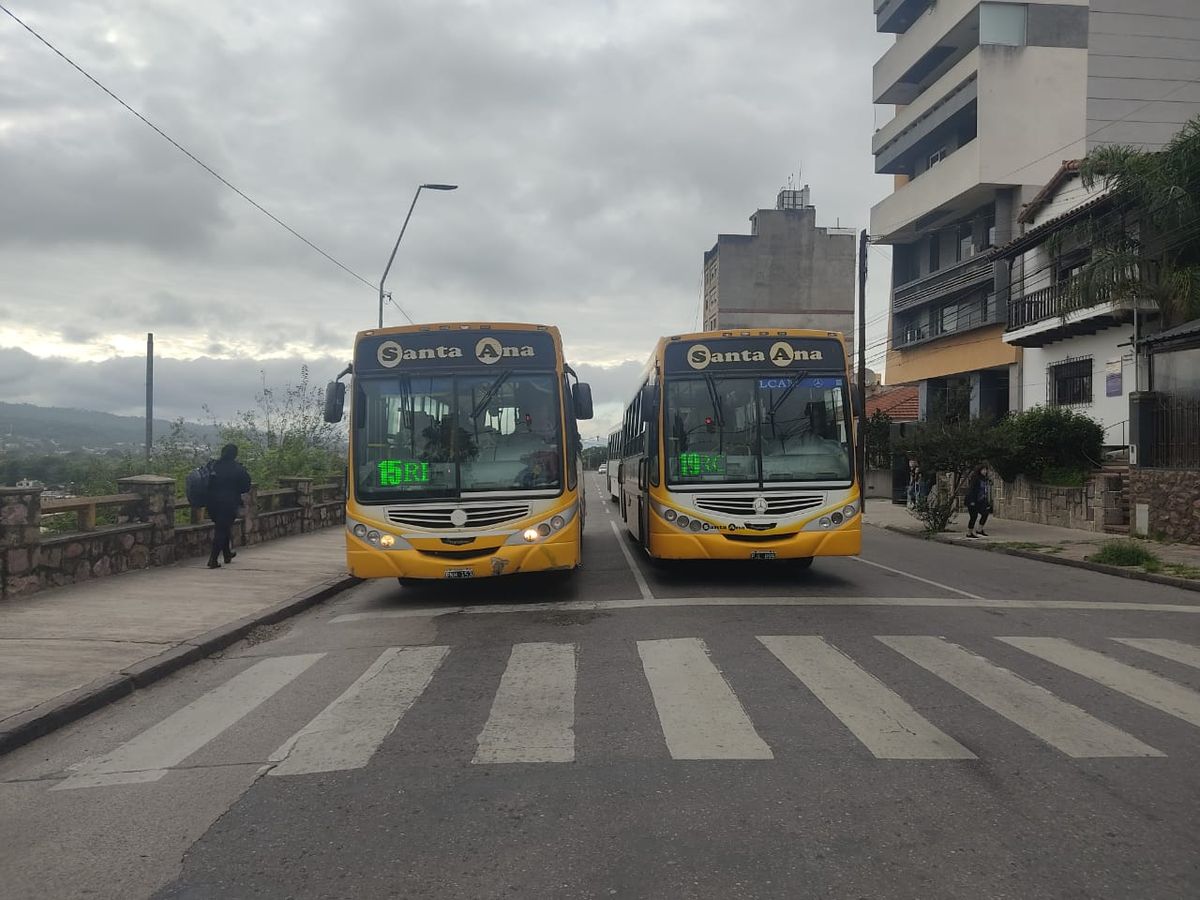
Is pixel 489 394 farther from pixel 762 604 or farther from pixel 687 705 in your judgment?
pixel 687 705

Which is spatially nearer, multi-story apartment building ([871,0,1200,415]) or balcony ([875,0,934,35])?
multi-story apartment building ([871,0,1200,415])

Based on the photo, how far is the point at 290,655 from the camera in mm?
8133

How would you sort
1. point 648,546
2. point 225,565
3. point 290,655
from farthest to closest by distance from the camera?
point 225,565
point 648,546
point 290,655

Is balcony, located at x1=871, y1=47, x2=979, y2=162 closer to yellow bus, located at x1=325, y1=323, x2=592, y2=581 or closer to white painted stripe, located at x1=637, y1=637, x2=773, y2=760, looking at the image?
yellow bus, located at x1=325, y1=323, x2=592, y2=581

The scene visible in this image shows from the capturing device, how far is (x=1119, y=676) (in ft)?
22.6

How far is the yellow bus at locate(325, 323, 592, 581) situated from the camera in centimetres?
1021

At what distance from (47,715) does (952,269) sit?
34.3 m

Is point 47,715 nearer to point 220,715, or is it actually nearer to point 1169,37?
point 220,715

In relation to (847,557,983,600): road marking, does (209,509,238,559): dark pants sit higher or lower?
higher

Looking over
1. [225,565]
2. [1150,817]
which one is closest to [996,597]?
[1150,817]

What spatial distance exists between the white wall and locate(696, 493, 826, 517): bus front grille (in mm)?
16133

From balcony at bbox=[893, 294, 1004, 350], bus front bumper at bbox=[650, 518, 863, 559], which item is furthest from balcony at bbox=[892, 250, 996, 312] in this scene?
bus front bumper at bbox=[650, 518, 863, 559]

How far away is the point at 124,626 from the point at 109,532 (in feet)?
12.2

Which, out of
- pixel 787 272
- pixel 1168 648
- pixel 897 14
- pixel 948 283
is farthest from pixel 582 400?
pixel 787 272
